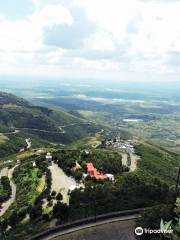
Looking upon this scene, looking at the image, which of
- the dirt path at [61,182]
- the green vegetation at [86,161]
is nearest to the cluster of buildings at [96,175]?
the green vegetation at [86,161]

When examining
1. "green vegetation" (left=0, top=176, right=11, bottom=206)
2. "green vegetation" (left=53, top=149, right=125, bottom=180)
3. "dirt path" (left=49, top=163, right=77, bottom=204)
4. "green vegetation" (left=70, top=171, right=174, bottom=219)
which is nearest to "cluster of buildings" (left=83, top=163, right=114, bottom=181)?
"green vegetation" (left=53, top=149, right=125, bottom=180)

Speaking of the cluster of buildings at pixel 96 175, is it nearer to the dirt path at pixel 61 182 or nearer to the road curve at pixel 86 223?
the dirt path at pixel 61 182

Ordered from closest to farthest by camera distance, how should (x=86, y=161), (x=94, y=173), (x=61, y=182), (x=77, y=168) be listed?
(x=61, y=182)
(x=94, y=173)
(x=77, y=168)
(x=86, y=161)

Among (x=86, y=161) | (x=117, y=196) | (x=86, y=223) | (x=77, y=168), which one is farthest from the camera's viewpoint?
(x=86, y=161)

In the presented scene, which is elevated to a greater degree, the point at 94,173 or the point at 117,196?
the point at 117,196

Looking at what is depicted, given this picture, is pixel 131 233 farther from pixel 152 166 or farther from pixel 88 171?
A: pixel 152 166

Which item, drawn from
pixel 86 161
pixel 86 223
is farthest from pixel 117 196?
pixel 86 161

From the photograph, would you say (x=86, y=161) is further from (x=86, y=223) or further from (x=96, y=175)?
(x=86, y=223)

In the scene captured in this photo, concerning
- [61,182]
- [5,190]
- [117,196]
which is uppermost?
[117,196]

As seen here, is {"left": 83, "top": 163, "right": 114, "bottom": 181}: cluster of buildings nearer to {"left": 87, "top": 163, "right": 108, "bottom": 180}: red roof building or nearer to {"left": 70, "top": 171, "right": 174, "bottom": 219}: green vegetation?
{"left": 87, "top": 163, "right": 108, "bottom": 180}: red roof building
